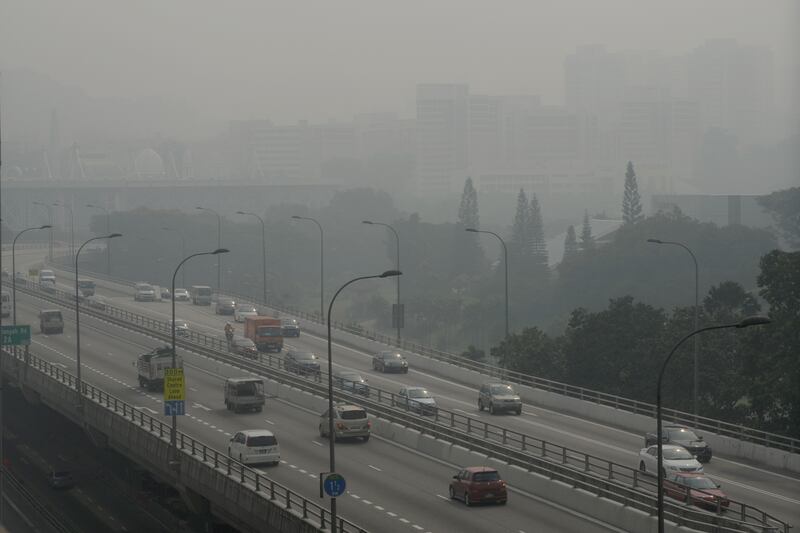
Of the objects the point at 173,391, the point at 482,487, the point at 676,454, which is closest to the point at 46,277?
the point at 173,391

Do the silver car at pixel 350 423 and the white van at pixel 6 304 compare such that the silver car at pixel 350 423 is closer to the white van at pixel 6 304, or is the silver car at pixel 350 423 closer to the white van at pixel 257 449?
the white van at pixel 257 449

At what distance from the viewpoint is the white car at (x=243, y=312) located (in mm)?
94375

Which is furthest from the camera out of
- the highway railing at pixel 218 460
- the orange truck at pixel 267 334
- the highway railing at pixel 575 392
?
the orange truck at pixel 267 334

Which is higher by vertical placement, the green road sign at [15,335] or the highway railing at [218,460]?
the green road sign at [15,335]

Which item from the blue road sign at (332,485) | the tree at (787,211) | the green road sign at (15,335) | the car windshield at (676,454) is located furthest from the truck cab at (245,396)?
the tree at (787,211)

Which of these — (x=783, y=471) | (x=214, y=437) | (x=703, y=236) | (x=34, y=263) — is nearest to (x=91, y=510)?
(x=214, y=437)

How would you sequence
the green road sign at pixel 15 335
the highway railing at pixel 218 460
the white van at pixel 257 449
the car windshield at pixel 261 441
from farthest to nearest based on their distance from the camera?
the green road sign at pixel 15 335 < the car windshield at pixel 261 441 < the white van at pixel 257 449 < the highway railing at pixel 218 460

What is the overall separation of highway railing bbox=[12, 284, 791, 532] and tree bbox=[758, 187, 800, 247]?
89574 mm

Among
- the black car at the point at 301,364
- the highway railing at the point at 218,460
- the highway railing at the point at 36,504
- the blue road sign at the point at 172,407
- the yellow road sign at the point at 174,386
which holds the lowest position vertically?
the highway railing at the point at 36,504

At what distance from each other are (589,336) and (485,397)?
17.7m

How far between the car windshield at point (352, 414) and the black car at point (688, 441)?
10.1m

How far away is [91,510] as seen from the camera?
5362cm

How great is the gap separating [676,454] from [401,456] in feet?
32.9

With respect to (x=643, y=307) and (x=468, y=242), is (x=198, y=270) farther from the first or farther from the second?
(x=643, y=307)
